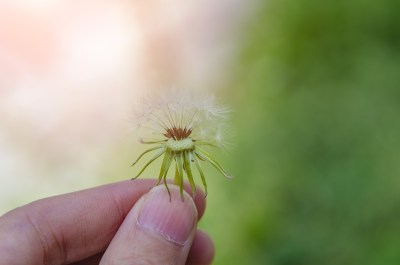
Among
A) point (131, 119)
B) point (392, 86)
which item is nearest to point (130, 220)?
point (131, 119)

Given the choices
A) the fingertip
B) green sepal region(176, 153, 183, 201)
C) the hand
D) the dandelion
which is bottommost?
the fingertip

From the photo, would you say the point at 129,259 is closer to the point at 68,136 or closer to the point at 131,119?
the point at 131,119

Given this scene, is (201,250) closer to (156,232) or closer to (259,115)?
(156,232)

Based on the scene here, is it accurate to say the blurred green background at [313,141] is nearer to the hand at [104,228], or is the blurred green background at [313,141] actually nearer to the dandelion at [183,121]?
the hand at [104,228]

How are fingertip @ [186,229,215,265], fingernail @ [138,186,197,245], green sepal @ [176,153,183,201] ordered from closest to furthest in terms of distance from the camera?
green sepal @ [176,153,183,201], fingernail @ [138,186,197,245], fingertip @ [186,229,215,265]

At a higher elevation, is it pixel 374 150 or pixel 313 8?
pixel 313 8

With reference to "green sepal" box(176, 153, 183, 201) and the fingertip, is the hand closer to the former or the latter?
"green sepal" box(176, 153, 183, 201)

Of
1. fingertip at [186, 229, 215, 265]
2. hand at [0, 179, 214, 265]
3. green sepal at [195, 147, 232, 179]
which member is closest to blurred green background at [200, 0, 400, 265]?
fingertip at [186, 229, 215, 265]
